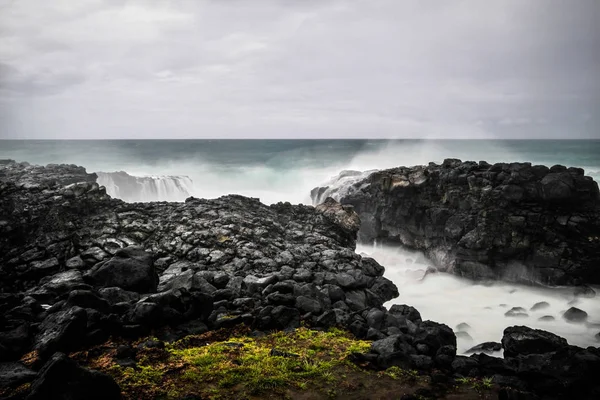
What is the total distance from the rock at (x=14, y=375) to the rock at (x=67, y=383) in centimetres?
126

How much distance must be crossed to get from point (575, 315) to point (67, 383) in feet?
72.8

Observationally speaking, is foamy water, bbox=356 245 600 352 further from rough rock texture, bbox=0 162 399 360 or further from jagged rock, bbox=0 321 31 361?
jagged rock, bbox=0 321 31 361

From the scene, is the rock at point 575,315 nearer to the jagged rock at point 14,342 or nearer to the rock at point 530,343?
the rock at point 530,343

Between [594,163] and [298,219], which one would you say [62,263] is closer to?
[298,219]

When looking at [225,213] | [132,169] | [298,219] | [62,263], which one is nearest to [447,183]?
[298,219]

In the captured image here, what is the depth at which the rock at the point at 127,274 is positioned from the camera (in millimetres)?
13578

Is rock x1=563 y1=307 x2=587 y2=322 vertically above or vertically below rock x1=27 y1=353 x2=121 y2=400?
below

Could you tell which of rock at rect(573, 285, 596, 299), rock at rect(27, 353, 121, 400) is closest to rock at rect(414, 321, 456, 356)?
rock at rect(27, 353, 121, 400)

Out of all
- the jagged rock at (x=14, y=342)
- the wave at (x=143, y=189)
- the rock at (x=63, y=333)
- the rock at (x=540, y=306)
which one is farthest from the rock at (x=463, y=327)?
the wave at (x=143, y=189)

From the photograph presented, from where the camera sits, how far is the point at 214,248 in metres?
17.8

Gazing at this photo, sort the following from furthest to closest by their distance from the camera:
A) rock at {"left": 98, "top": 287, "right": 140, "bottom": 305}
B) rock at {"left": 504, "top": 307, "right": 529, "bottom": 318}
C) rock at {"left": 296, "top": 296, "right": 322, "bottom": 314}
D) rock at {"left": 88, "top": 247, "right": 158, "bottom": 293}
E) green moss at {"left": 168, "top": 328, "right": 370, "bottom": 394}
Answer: rock at {"left": 504, "top": 307, "right": 529, "bottom": 318} → rock at {"left": 88, "top": 247, "right": 158, "bottom": 293} → rock at {"left": 296, "top": 296, "right": 322, "bottom": 314} → rock at {"left": 98, "top": 287, "right": 140, "bottom": 305} → green moss at {"left": 168, "top": 328, "right": 370, "bottom": 394}

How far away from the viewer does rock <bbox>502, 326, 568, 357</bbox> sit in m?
11.8

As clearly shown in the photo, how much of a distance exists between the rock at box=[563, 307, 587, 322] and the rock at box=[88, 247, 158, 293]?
20087 mm

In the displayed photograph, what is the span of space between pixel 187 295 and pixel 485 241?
1990 centimetres
